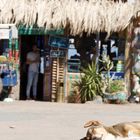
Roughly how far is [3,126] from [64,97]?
641 centimetres

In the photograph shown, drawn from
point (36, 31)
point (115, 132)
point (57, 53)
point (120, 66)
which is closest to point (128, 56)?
point (120, 66)

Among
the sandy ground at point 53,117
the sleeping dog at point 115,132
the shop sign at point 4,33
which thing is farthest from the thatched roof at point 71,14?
the sleeping dog at point 115,132

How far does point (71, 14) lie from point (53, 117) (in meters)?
5.01

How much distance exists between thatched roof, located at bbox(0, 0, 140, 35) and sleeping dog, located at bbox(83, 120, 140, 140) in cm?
918

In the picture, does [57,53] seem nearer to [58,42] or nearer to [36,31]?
[58,42]

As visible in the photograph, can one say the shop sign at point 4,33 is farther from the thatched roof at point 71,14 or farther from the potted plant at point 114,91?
the potted plant at point 114,91

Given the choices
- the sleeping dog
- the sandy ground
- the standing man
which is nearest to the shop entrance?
the standing man

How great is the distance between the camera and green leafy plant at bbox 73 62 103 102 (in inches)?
690

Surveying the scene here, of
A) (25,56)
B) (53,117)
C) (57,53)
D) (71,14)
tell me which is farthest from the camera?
(25,56)

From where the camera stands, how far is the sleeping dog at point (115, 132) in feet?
27.0

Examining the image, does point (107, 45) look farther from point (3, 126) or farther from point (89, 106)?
point (3, 126)

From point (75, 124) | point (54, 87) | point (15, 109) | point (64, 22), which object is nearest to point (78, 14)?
point (64, 22)

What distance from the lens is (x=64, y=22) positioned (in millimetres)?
17578

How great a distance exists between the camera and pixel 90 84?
17.5 metres
